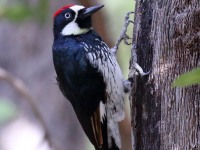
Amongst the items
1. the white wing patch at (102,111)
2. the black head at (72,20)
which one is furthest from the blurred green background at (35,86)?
the white wing patch at (102,111)

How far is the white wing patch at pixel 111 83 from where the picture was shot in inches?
145

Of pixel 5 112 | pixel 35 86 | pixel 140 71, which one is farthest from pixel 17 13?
pixel 35 86

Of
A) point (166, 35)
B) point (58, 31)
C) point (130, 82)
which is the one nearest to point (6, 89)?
point (58, 31)

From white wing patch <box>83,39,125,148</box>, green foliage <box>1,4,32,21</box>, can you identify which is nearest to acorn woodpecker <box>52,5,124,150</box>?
white wing patch <box>83,39,125,148</box>

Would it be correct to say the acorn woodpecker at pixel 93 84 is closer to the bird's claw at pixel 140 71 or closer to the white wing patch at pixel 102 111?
the white wing patch at pixel 102 111

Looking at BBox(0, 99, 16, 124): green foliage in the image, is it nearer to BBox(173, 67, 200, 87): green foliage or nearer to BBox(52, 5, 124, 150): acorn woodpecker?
BBox(52, 5, 124, 150): acorn woodpecker

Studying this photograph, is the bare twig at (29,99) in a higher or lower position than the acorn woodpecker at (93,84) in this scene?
lower

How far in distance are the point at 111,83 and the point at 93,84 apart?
0.45 feet

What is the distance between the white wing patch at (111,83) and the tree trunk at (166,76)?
32 centimetres

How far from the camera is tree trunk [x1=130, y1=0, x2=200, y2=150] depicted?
2.88 m

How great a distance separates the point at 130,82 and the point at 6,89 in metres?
2.75

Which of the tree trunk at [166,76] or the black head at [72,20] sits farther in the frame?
the black head at [72,20]

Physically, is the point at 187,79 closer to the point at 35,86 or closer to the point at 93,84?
the point at 93,84

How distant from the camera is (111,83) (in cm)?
368
